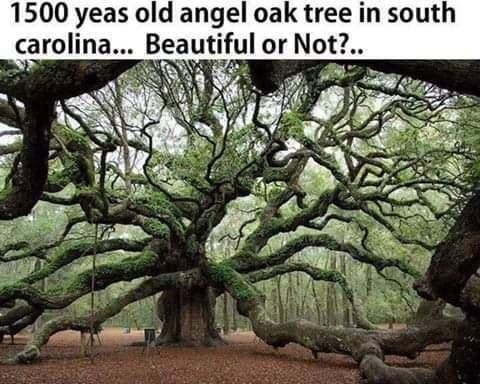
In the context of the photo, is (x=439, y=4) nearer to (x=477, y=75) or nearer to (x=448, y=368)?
(x=477, y=75)

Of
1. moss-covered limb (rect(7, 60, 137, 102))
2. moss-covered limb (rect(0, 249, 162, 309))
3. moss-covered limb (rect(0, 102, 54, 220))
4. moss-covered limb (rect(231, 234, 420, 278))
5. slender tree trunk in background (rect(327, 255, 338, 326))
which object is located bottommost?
slender tree trunk in background (rect(327, 255, 338, 326))

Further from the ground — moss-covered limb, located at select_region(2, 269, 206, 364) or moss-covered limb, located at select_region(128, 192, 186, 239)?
moss-covered limb, located at select_region(128, 192, 186, 239)

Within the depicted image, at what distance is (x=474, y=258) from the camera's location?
16.3ft

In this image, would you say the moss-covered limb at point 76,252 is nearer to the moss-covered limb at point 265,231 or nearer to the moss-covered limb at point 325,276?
the moss-covered limb at point 265,231

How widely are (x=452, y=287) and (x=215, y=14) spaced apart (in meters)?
3.36

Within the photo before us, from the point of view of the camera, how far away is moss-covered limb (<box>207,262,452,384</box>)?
758cm

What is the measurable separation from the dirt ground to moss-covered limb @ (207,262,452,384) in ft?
1.54

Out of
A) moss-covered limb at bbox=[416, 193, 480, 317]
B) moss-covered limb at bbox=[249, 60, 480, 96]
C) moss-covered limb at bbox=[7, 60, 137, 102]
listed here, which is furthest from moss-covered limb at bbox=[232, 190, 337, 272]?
moss-covered limb at bbox=[7, 60, 137, 102]

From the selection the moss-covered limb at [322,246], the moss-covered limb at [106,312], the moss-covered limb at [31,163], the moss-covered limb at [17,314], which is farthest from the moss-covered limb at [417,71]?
the moss-covered limb at [17,314]

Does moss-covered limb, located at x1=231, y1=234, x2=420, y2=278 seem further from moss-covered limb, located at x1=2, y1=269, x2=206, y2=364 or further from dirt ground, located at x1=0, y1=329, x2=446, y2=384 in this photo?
dirt ground, located at x1=0, y1=329, x2=446, y2=384

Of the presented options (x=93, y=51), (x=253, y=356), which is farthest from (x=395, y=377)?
(x=253, y=356)

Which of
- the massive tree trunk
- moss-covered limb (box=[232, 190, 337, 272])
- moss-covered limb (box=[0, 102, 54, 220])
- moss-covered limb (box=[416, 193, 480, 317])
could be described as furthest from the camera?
the massive tree trunk

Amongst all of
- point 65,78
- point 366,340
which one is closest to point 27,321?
point 366,340

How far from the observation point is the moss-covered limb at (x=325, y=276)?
14961 millimetres
